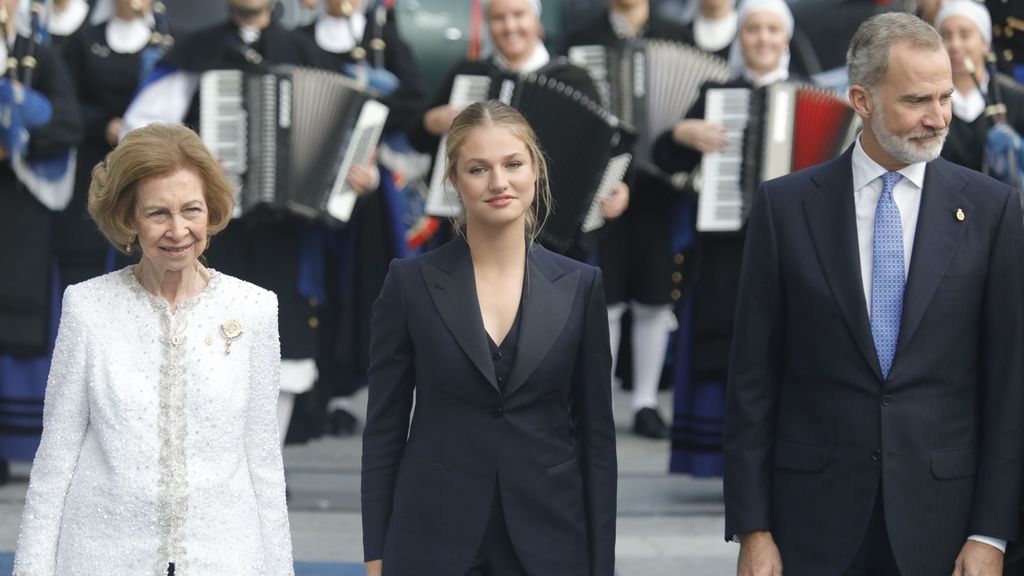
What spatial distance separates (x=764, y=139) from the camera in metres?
7.19

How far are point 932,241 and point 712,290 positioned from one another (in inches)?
147

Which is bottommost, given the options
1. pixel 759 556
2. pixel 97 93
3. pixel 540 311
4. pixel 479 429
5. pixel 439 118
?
pixel 759 556

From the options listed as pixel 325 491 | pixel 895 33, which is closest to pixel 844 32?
pixel 325 491

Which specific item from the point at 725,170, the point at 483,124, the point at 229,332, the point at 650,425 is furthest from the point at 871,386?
the point at 650,425

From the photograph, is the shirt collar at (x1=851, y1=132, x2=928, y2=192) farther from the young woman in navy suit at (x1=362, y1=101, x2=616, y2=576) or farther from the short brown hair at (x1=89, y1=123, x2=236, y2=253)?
the short brown hair at (x1=89, y1=123, x2=236, y2=253)

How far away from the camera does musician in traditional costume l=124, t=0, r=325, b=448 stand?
7320 millimetres

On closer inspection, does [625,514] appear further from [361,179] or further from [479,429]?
[479,429]

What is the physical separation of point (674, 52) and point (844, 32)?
2.53 metres

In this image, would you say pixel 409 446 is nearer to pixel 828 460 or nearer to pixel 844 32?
pixel 828 460

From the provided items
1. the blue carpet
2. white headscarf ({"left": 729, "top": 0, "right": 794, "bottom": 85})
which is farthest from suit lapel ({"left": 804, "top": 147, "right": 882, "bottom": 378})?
white headscarf ({"left": 729, "top": 0, "right": 794, "bottom": 85})

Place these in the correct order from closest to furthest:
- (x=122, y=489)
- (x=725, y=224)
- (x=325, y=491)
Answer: (x=122, y=489)
(x=725, y=224)
(x=325, y=491)

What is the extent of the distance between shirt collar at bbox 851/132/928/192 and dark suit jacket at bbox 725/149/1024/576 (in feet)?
0.07

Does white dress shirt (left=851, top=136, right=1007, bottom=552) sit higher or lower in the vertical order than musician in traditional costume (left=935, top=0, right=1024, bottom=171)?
lower

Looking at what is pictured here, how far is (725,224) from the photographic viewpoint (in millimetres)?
7305
